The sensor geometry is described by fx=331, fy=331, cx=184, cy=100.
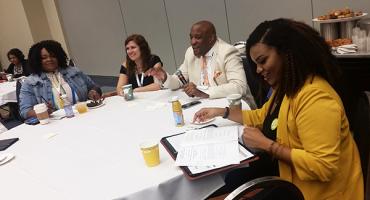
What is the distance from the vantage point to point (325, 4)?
10.8 feet

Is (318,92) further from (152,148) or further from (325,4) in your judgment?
(325,4)

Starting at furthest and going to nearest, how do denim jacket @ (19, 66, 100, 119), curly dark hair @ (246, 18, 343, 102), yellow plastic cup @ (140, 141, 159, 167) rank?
1. denim jacket @ (19, 66, 100, 119)
2. yellow plastic cup @ (140, 141, 159, 167)
3. curly dark hair @ (246, 18, 343, 102)

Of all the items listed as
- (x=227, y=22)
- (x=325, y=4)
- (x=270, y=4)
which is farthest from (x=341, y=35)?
(x=227, y=22)

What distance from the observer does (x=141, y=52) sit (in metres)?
3.02

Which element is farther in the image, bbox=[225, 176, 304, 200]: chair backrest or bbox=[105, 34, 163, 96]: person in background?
bbox=[105, 34, 163, 96]: person in background

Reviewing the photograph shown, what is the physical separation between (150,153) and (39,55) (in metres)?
1.97

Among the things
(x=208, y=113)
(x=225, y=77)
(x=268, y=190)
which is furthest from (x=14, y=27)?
(x=268, y=190)

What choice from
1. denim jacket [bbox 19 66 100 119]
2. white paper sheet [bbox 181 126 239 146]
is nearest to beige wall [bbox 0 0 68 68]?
denim jacket [bbox 19 66 100 119]

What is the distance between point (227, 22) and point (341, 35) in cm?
167

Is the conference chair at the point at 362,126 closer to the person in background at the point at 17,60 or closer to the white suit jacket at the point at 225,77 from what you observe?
the white suit jacket at the point at 225,77

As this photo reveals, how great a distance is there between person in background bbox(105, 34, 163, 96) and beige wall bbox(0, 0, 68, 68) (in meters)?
5.12

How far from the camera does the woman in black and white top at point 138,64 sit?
9.81ft

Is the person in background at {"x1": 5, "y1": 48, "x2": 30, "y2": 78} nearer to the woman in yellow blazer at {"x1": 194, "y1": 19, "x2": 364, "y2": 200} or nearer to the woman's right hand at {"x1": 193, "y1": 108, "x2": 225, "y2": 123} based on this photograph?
the woman's right hand at {"x1": 193, "y1": 108, "x2": 225, "y2": 123}

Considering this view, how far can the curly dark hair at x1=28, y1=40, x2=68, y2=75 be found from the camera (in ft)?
9.39
